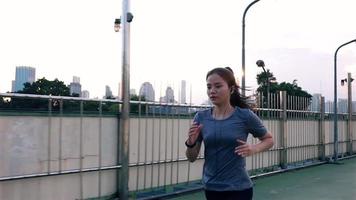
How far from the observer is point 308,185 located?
11.4 metres

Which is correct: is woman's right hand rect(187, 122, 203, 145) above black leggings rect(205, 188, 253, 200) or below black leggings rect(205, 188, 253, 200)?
above

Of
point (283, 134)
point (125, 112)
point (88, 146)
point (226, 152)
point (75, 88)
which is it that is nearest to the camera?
point (226, 152)

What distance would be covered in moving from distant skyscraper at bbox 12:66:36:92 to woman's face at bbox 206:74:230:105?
154 inches

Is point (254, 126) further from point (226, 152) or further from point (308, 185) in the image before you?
point (308, 185)

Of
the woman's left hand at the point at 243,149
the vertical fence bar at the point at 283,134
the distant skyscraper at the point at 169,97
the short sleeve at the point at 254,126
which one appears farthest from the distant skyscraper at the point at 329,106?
the woman's left hand at the point at 243,149

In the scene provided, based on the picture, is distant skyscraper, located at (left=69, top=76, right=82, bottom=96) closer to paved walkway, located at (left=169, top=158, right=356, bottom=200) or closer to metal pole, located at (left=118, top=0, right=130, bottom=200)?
metal pole, located at (left=118, top=0, right=130, bottom=200)

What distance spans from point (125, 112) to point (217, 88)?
15.6 feet

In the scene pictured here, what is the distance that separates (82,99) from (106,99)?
537 mm

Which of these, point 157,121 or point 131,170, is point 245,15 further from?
point 131,170

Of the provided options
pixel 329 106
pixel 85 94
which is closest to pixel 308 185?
pixel 85 94

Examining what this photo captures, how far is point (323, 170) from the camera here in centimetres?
1478

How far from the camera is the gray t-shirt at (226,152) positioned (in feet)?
11.4

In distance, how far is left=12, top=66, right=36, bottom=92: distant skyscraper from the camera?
6873mm

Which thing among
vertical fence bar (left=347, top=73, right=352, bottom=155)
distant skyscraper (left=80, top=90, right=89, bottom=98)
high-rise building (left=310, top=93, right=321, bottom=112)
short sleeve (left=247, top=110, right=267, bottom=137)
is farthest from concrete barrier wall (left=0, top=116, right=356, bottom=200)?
vertical fence bar (left=347, top=73, right=352, bottom=155)
